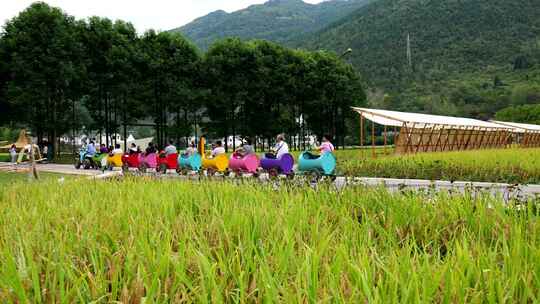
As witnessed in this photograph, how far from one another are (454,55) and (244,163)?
89.7 m

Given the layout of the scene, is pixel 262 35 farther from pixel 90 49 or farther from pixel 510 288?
pixel 510 288

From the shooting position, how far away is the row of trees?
35.9 meters

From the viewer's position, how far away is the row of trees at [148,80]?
35.9 metres

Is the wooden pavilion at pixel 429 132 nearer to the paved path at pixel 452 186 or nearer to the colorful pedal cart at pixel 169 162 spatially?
the colorful pedal cart at pixel 169 162

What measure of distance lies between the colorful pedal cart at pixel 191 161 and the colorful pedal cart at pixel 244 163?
2.41 meters

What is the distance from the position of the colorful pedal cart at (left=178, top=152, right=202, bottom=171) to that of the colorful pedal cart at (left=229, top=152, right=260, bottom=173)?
7.92 feet

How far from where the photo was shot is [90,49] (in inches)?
1569

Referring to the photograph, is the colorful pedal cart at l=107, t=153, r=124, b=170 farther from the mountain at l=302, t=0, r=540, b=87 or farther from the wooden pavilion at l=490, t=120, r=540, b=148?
the mountain at l=302, t=0, r=540, b=87

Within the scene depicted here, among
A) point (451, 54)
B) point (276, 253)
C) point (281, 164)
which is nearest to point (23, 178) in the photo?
point (281, 164)

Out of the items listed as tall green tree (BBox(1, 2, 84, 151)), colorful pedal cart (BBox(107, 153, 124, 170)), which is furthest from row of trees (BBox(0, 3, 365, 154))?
colorful pedal cart (BBox(107, 153, 124, 170))

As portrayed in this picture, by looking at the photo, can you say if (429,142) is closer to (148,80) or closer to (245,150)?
(245,150)

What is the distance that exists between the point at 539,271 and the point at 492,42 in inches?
4236

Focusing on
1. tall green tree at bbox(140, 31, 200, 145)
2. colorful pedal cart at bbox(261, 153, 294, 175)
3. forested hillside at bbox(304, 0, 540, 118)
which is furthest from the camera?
forested hillside at bbox(304, 0, 540, 118)

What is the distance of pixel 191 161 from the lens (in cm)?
1862
